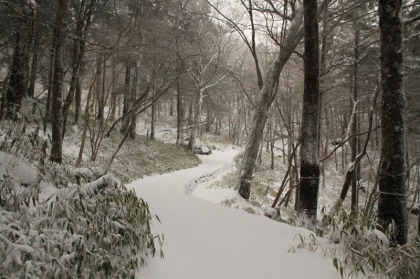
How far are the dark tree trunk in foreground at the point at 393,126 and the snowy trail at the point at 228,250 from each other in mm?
1356

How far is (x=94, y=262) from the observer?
2.34m

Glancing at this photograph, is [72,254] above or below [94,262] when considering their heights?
above

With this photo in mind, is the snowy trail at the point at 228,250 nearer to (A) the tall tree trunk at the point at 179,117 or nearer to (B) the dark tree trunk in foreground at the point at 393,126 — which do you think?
(B) the dark tree trunk in foreground at the point at 393,126

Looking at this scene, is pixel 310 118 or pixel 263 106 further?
pixel 263 106

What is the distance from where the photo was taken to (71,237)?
7.53 feet

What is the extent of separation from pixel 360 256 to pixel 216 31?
1885 centimetres

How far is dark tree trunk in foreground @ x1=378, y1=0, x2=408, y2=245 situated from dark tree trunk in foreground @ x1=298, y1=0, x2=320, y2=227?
120 cm

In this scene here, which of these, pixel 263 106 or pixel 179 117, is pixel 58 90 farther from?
pixel 179 117

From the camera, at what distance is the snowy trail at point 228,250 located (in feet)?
9.44

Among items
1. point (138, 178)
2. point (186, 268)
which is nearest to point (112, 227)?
point (186, 268)

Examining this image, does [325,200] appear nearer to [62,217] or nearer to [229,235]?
[229,235]

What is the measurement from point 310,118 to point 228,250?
3.09 metres

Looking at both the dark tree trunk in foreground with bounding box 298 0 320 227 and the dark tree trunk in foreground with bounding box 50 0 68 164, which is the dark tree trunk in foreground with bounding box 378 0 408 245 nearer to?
the dark tree trunk in foreground with bounding box 298 0 320 227

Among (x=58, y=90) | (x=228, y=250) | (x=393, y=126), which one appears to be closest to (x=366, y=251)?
(x=228, y=250)
